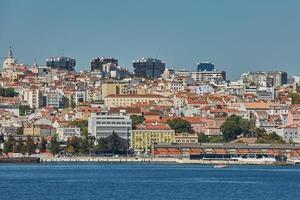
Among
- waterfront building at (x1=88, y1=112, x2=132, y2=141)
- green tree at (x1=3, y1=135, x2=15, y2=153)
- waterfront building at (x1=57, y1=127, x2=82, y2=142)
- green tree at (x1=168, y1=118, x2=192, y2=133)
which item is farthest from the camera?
green tree at (x1=168, y1=118, x2=192, y2=133)

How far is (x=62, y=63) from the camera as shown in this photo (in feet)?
536

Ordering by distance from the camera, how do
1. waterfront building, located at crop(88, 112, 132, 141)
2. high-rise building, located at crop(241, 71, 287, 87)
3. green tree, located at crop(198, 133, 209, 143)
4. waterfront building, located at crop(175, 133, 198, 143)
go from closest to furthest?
1. waterfront building, located at crop(88, 112, 132, 141)
2. waterfront building, located at crop(175, 133, 198, 143)
3. green tree, located at crop(198, 133, 209, 143)
4. high-rise building, located at crop(241, 71, 287, 87)

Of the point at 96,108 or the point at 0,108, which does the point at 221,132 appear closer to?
the point at 96,108

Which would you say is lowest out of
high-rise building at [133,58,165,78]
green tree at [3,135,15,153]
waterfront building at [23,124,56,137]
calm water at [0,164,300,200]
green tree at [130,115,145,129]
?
calm water at [0,164,300,200]

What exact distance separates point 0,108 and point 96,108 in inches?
363

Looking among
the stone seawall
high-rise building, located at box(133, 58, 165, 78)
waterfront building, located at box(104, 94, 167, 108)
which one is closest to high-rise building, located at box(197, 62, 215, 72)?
high-rise building, located at box(133, 58, 165, 78)

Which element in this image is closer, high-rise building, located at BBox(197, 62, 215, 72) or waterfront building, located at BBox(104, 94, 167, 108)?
waterfront building, located at BBox(104, 94, 167, 108)

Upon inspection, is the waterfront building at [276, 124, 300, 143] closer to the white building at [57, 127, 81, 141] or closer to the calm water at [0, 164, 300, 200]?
the white building at [57, 127, 81, 141]

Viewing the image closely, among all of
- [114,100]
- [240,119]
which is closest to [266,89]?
[114,100]

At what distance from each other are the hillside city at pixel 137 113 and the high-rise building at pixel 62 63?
318 inches

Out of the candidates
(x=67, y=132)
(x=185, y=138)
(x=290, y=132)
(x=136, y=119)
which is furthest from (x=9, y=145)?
(x=290, y=132)

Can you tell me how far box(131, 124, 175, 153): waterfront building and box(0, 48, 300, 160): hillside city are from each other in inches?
2.3

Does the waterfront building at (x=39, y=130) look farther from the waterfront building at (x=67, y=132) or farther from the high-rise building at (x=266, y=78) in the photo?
the high-rise building at (x=266, y=78)

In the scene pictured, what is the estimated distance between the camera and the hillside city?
92.2 meters
